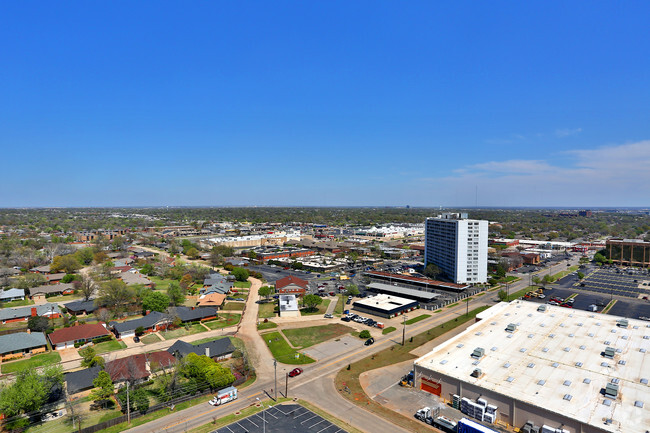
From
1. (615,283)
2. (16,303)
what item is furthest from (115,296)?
(615,283)

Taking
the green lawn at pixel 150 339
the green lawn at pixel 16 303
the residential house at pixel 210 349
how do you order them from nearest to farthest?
the residential house at pixel 210 349
the green lawn at pixel 150 339
the green lawn at pixel 16 303

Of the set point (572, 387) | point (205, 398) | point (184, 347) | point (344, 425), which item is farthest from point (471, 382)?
point (184, 347)

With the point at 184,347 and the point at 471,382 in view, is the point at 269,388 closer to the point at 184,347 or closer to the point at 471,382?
the point at 184,347

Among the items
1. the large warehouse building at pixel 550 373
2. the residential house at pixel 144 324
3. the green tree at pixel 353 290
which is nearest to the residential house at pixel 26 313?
the residential house at pixel 144 324

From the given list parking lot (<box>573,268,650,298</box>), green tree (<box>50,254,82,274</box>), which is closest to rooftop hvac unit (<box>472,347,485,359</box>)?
parking lot (<box>573,268,650,298</box>)

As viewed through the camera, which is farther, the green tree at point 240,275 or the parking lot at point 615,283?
the green tree at point 240,275

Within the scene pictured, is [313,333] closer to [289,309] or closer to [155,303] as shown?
[289,309]

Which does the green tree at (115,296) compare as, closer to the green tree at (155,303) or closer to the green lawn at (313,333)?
the green tree at (155,303)

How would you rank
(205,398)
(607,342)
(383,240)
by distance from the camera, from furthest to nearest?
(383,240) → (607,342) → (205,398)

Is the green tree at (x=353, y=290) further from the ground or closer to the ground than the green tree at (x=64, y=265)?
closer to the ground
